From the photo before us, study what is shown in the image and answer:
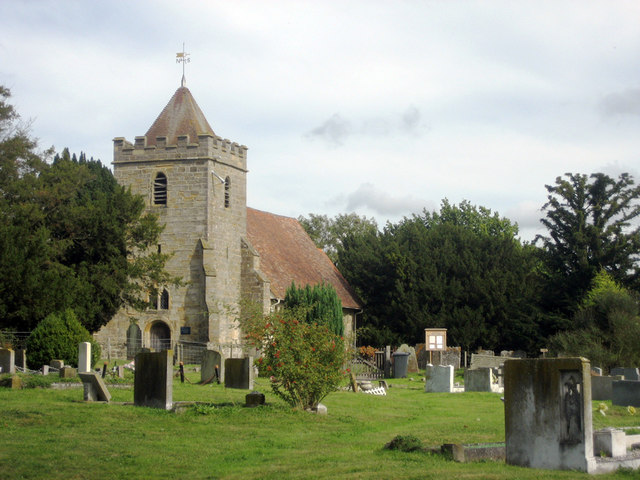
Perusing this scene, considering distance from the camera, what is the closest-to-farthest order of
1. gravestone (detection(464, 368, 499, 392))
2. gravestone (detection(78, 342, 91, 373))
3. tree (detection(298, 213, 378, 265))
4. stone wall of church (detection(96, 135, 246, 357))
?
1. gravestone (detection(78, 342, 91, 373))
2. gravestone (detection(464, 368, 499, 392))
3. stone wall of church (detection(96, 135, 246, 357))
4. tree (detection(298, 213, 378, 265))

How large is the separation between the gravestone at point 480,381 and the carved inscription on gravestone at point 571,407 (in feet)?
48.4

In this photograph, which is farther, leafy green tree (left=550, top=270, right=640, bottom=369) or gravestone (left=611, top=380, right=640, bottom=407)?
leafy green tree (left=550, top=270, right=640, bottom=369)

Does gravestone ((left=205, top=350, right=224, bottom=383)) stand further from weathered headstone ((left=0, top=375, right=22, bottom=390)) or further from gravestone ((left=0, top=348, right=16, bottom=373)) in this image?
weathered headstone ((left=0, top=375, right=22, bottom=390))

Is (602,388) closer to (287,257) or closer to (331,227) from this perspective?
(287,257)

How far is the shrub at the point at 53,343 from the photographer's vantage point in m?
25.6

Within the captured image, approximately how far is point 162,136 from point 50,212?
7140 mm

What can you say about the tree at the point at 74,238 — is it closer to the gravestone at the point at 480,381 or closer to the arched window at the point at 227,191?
the arched window at the point at 227,191

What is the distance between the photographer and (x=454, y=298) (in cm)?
4694

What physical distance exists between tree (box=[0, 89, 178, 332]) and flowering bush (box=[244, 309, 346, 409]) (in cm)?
1505

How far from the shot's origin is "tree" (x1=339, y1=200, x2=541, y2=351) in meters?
45.4

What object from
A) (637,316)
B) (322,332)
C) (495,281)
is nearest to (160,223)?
(495,281)

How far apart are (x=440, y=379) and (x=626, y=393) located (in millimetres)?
6453

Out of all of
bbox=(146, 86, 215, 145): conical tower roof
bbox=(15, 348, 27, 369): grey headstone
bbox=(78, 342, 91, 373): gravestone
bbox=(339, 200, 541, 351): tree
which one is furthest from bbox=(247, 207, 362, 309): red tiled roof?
bbox=(78, 342, 91, 373): gravestone

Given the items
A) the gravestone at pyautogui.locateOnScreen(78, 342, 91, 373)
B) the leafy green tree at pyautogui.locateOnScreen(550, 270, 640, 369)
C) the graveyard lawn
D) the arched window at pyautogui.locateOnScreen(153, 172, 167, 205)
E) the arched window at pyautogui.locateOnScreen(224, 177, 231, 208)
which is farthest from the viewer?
the arched window at pyautogui.locateOnScreen(224, 177, 231, 208)
